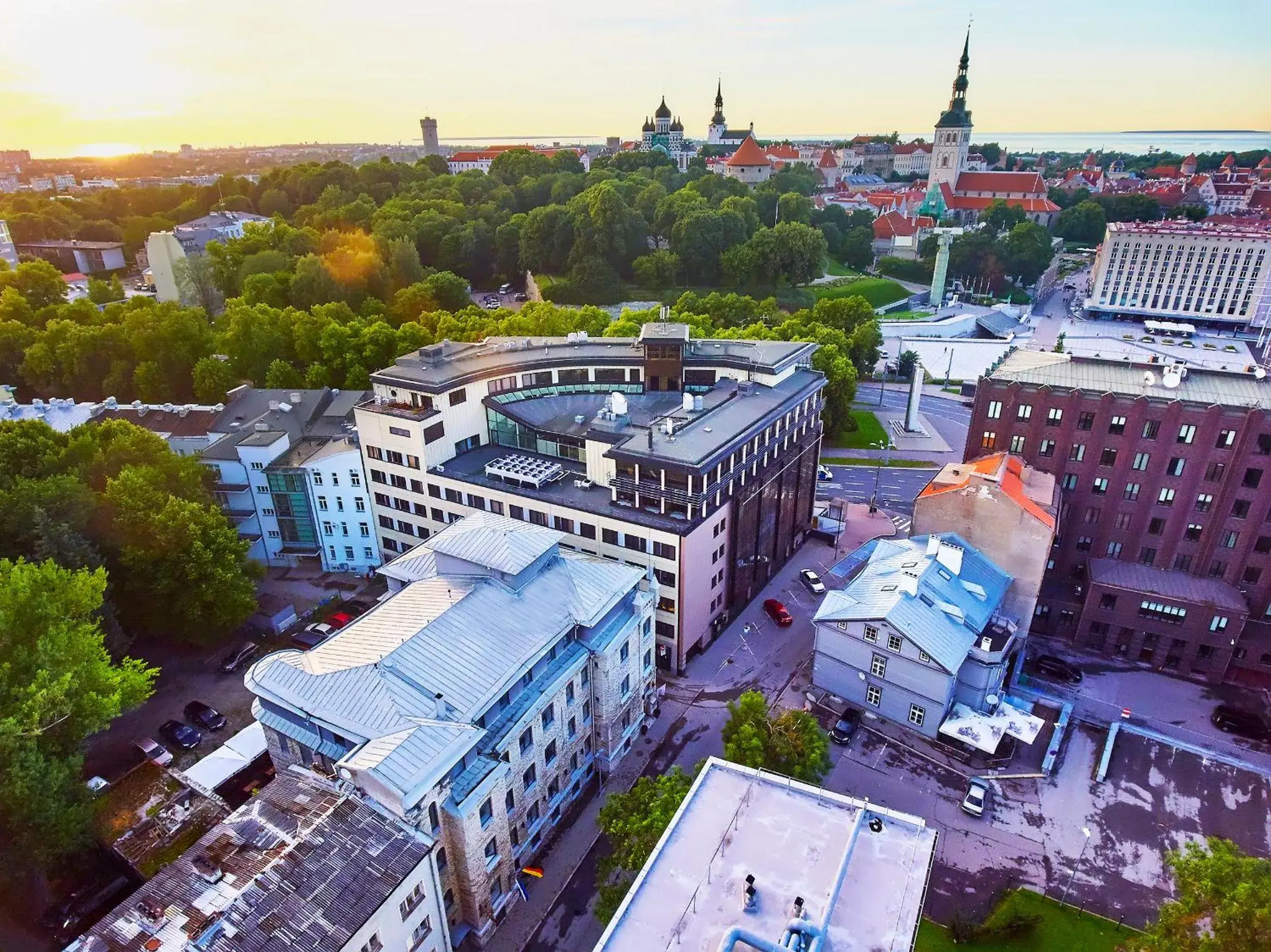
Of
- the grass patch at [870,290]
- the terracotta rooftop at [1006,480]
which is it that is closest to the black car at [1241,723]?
the terracotta rooftop at [1006,480]

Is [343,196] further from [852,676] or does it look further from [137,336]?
[852,676]

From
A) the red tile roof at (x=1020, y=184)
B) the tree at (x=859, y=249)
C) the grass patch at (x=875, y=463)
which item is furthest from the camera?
the red tile roof at (x=1020, y=184)

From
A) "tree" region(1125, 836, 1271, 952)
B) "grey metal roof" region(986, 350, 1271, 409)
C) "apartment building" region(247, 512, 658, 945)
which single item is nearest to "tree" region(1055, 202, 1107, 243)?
"grey metal roof" region(986, 350, 1271, 409)

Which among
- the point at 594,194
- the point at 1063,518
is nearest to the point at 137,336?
the point at 594,194

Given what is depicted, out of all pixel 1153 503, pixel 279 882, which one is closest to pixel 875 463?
pixel 1153 503

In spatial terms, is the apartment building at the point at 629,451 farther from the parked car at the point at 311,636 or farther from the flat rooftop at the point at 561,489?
the parked car at the point at 311,636

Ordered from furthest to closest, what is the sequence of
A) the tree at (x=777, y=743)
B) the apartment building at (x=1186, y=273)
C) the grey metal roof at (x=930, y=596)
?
the apartment building at (x=1186, y=273), the grey metal roof at (x=930, y=596), the tree at (x=777, y=743)
